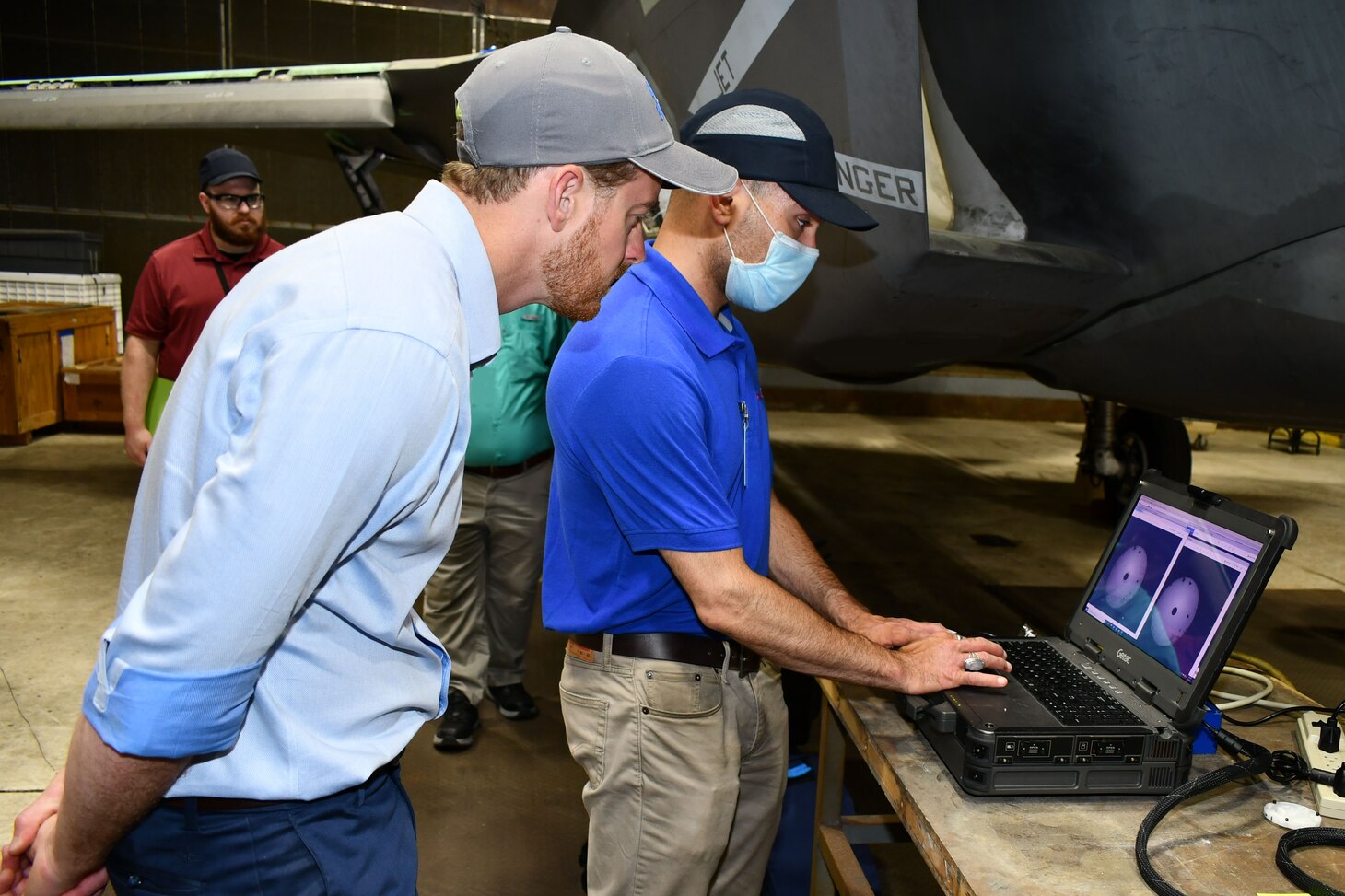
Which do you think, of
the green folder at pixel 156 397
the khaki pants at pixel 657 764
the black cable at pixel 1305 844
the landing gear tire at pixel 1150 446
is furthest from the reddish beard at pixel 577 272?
the landing gear tire at pixel 1150 446

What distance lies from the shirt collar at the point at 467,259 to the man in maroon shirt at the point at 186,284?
3.54 m

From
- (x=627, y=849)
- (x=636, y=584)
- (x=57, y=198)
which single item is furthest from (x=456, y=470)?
(x=57, y=198)

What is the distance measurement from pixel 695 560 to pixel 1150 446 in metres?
5.76

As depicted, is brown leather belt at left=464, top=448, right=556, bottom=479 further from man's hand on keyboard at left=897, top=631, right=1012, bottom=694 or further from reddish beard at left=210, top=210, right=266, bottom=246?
man's hand on keyboard at left=897, top=631, right=1012, bottom=694

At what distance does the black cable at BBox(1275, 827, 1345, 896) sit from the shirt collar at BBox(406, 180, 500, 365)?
4.26 feet

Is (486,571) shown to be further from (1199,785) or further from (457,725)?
(1199,785)

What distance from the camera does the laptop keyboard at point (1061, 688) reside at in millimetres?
1728

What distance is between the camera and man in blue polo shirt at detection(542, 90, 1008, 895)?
190 centimetres

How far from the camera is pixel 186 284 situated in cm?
449

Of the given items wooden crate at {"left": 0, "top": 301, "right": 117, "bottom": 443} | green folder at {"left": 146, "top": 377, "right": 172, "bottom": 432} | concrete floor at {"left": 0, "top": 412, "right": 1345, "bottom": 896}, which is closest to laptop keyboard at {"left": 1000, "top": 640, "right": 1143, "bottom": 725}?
concrete floor at {"left": 0, "top": 412, "right": 1345, "bottom": 896}

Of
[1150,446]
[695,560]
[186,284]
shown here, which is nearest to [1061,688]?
[695,560]

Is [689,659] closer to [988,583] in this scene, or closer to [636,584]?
[636,584]

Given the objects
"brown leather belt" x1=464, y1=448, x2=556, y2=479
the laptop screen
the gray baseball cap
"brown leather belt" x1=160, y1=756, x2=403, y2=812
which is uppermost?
the gray baseball cap

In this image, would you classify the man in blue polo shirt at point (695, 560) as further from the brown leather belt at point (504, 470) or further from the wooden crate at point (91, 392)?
the wooden crate at point (91, 392)
